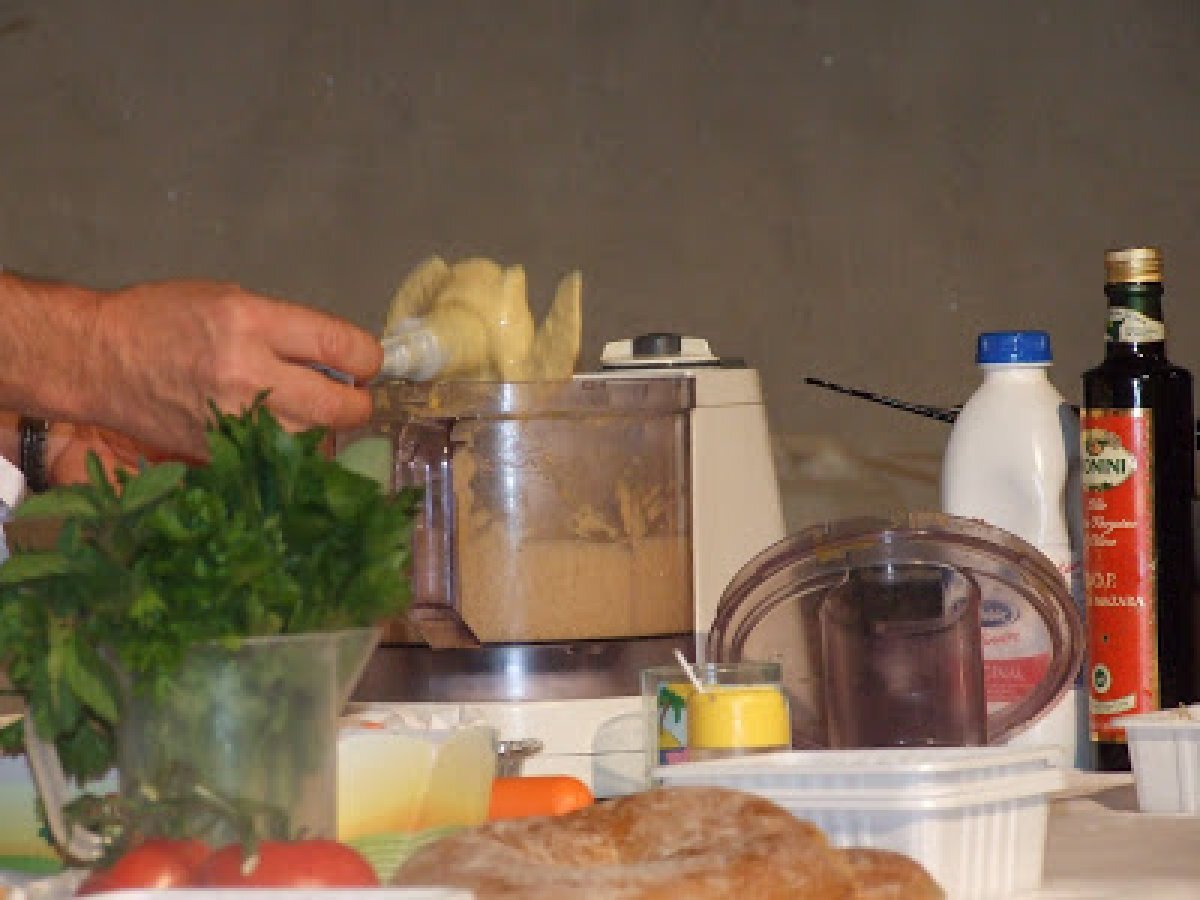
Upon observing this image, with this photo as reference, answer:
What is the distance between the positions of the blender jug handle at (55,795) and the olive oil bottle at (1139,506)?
2.87ft

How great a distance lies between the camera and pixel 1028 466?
1606 millimetres

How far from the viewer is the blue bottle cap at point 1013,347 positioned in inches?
63.2

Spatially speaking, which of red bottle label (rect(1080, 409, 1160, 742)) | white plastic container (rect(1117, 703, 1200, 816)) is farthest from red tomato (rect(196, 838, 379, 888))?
red bottle label (rect(1080, 409, 1160, 742))

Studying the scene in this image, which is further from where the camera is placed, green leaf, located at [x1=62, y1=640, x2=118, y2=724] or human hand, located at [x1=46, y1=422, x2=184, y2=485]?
human hand, located at [x1=46, y1=422, x2=184, y2=485]

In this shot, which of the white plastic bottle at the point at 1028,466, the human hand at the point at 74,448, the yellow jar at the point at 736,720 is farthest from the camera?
the human hand at the point at 74,448

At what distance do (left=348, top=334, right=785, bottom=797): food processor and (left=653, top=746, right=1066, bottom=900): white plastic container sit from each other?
48 cm

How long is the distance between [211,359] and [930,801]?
46 cm

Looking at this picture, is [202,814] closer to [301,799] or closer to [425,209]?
A: [301,799]

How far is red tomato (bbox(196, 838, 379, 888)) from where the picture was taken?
77 cm

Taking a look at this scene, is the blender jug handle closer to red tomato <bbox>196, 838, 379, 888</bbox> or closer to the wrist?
red tomato <bbox>196, 838, 379, 888</bbox>

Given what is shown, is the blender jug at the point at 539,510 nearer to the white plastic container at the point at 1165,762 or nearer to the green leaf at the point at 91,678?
the white plastic container at the point at 1165,762

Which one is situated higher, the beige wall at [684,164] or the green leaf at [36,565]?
the beige wall at [684,164]

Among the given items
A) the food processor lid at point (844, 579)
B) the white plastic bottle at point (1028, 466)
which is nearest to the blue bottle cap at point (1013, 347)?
the white plastic bottle at point (1028, 466)

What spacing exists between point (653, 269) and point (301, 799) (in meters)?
2.14
